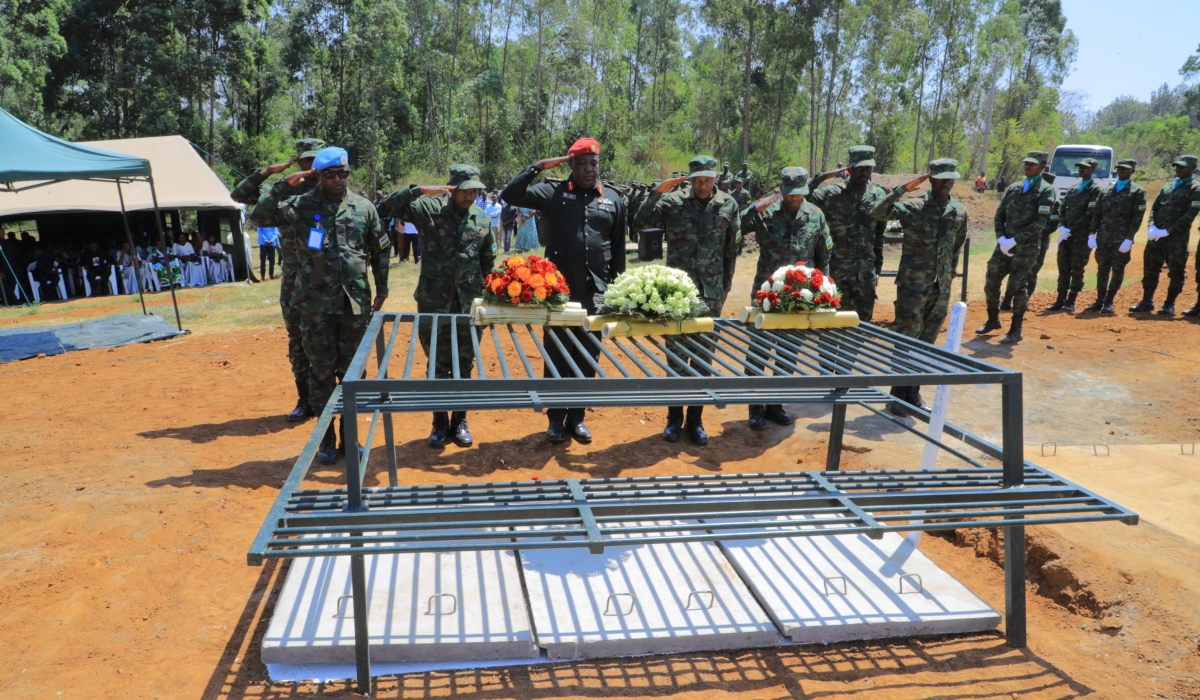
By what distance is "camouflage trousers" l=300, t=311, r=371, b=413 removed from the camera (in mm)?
5664

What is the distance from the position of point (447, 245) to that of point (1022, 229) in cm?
750

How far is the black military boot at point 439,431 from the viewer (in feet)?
20.2

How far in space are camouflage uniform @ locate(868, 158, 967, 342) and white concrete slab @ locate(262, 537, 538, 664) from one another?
4.69 m

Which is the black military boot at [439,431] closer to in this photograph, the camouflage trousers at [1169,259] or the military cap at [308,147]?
the military cap at [308,147]

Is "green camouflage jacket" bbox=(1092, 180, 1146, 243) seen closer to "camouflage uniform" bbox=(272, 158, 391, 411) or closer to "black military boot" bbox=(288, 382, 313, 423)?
"camouflage uniform" bbox=(272, 158, 391, 411)

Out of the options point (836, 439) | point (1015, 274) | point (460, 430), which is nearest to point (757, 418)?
point (836, 439)

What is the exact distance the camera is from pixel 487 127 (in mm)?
41188

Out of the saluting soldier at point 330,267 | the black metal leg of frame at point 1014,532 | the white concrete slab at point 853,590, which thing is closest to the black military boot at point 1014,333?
the white concrete slab at point 853,590

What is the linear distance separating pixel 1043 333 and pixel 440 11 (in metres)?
37.5

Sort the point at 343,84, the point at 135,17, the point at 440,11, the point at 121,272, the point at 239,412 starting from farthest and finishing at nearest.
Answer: the point at 440,11, the point at 343,84, the point at 135,17, the point at 121,272, the point at 239,412

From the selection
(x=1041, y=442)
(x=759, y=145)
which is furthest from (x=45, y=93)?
(x=1041, y=442)

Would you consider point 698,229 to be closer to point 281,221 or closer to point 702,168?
point 702,168

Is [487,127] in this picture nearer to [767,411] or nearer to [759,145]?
[759,145]

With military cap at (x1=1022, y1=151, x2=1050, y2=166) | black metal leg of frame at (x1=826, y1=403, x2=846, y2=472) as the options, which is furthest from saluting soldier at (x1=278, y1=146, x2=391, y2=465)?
military cap at (x1=1022, y1=151, x2=1050, y2=166)
